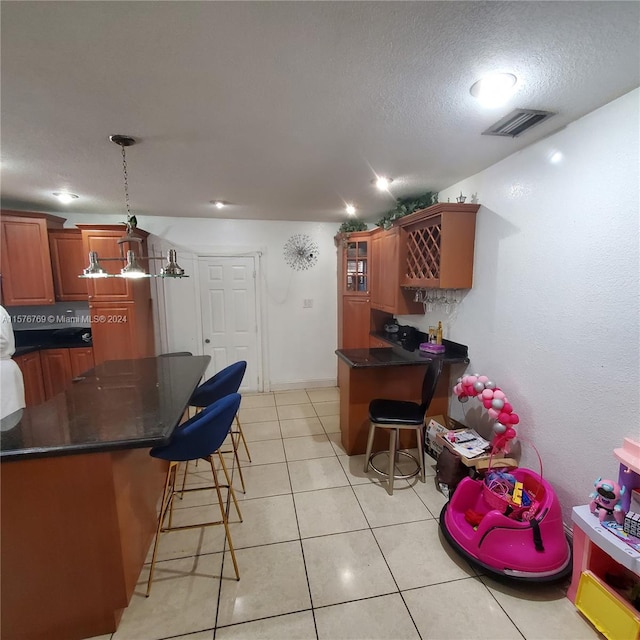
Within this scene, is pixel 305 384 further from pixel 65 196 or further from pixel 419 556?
pixel 65 196

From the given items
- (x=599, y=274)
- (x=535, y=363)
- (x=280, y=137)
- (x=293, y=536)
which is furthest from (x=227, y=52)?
(x=293, y=536)

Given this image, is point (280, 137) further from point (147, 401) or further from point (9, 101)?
point (147, 401)

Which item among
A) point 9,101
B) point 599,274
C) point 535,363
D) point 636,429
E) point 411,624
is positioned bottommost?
point 411,624

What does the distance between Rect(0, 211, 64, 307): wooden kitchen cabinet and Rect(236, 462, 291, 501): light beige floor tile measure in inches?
113

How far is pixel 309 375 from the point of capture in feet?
14.9

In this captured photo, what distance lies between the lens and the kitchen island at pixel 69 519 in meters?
1.24

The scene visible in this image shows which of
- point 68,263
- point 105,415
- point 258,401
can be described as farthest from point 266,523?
point 68,263

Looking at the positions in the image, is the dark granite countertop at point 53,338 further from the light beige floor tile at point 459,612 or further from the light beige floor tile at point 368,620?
the light beige floor tile at point 459,612

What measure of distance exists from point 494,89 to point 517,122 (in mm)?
415

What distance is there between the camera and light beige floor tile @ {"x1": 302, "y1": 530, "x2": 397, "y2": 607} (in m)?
1.55

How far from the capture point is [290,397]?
4152 millimetres

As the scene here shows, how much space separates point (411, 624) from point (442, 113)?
2.40 metres

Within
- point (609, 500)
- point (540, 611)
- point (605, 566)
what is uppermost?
point (609, 500)

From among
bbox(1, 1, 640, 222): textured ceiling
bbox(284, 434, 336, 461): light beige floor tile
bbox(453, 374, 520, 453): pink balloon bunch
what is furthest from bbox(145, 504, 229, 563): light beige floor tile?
bbox(1, 1, 640, 222): textured ceiling
